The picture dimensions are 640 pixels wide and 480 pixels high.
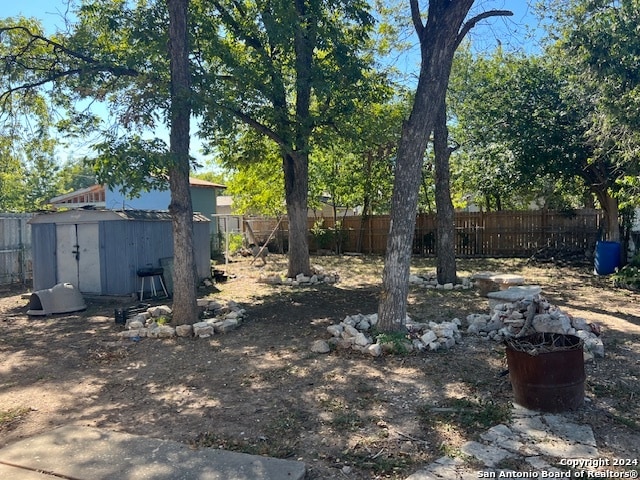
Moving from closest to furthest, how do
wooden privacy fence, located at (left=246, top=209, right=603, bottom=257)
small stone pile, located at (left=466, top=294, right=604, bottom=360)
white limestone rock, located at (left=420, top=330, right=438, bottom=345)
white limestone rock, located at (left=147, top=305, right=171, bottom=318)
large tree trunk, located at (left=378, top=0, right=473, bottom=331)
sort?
small stone pile, located at (left=466, top=294, right=604, bottom=360)
large tree trunk, located at (left=378, top=0, right=473, bottom=331)
white limestone rock, located at (left=420, top=330, right=438, bottom=345)
white limestone rock, located at (left=147, top=305, right=171, bottom=318)
wooden privacy fence, located at (left=246, top=209, right=603, bottom=257)

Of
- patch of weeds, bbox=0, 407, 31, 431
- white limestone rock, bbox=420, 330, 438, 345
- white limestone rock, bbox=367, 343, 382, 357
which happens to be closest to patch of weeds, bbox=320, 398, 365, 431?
white limestone rock, bbox=367, 343, 382, 357

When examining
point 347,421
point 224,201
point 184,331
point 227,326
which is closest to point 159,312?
point 184,331

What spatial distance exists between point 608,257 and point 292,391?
35.5 ft

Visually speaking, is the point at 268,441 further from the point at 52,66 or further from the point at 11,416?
the point at 52,66

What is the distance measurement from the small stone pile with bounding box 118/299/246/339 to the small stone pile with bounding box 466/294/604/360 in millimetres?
3544

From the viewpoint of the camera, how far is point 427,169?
60.1 ft

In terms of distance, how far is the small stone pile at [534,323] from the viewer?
17.6 feet

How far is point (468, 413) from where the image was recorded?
13.0ft

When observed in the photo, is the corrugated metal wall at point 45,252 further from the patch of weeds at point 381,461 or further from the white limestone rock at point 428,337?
the patch of weeds at point 381,461

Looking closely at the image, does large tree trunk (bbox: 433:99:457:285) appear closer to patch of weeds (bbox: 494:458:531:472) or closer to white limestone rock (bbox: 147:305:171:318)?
white limestone rock (bbox: 147:305:171:318)

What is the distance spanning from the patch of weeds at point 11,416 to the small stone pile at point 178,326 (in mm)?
2470

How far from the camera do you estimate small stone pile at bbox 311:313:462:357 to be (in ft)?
18.4

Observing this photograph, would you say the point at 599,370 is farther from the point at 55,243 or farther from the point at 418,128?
the point at 55,243

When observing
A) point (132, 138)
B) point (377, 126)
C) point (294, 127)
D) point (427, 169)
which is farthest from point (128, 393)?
point (427, 169)
